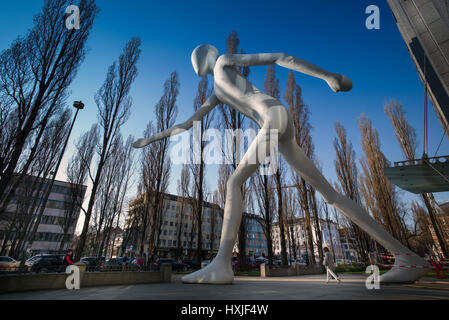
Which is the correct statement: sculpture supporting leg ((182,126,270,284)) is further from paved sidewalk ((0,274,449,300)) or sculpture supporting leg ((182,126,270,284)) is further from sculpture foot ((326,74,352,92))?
sculpture foot ((326,74,352,92))

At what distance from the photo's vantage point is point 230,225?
10.5 ft

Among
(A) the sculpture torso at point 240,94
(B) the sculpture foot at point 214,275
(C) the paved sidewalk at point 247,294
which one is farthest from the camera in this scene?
(A) the sculpture torso at point 240,94

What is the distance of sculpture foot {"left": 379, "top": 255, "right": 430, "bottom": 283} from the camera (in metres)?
3.06

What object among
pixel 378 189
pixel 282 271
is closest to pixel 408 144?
pixel 378 189

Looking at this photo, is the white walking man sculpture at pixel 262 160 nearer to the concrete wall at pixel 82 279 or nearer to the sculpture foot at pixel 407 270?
the sculpture foot at pixel 407 270

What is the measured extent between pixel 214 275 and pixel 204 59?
3777 millimetres

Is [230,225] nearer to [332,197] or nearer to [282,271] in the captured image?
[332,197]

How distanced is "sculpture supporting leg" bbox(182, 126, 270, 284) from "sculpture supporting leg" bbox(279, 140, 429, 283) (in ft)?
2.17

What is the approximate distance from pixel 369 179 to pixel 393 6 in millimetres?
15846

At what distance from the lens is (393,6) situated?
7.94 meters

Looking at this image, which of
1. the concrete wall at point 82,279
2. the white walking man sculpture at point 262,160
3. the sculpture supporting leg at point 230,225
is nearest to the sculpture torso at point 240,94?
the white walking man sculpture at point 262,160

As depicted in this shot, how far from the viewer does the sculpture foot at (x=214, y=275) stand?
9.97 ft

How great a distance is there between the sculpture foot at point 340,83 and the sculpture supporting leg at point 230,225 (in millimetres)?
1270

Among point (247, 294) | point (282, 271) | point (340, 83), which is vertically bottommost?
point (282, 271)
